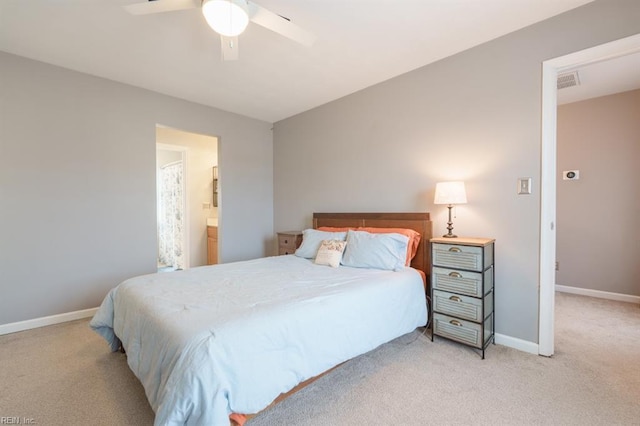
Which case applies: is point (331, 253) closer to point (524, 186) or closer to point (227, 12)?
point (524, 186)

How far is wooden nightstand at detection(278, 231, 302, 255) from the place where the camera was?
383 cm

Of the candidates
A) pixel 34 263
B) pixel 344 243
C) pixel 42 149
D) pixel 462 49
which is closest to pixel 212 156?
pixel 42 149

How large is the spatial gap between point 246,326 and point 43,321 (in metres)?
2.83

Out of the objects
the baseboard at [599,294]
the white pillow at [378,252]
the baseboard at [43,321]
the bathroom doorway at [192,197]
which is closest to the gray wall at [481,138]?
the white pillow at [378,252]

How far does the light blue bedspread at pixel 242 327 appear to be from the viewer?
3.92 ft

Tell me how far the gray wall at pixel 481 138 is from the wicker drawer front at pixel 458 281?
41cm

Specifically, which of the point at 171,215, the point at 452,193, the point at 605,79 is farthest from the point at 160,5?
the point at 171,215

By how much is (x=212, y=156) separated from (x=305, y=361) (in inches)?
188

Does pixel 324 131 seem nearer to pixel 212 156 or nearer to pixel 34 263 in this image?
pixel 212 156

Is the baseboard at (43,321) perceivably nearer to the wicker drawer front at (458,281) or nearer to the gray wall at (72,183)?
the gray wall at (72,183)

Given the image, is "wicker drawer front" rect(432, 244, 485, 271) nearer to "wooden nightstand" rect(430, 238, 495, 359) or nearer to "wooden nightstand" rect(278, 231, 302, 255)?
"wooden nightstand" rect(430, 238, 495, 359)

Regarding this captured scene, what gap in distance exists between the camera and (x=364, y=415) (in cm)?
158

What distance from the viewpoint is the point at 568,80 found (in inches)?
122

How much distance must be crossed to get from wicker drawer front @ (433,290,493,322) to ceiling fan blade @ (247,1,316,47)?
2.27 m
